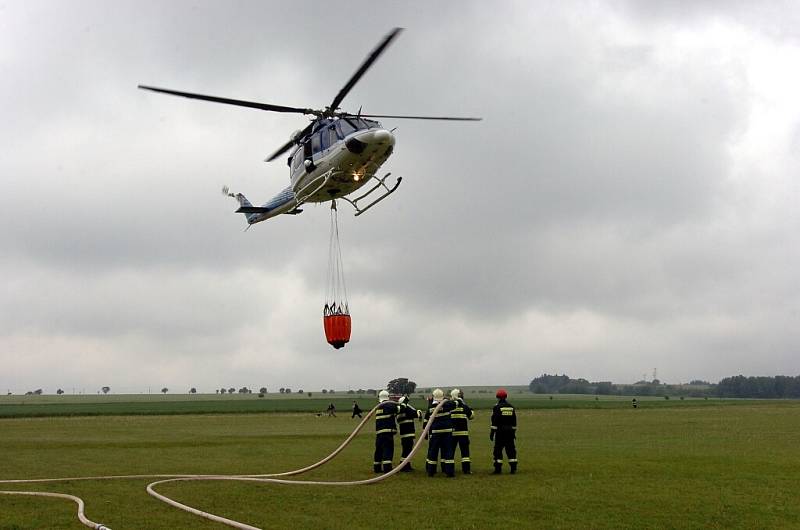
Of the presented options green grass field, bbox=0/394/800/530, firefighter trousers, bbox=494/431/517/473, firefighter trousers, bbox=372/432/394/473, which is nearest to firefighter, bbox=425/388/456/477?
green grass field, bbox=0/394/800/530

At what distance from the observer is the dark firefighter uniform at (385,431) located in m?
18.3

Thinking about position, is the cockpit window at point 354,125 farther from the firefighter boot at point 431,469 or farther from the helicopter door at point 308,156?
the firefighter boot at point 431,469

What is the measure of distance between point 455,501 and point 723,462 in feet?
29.9

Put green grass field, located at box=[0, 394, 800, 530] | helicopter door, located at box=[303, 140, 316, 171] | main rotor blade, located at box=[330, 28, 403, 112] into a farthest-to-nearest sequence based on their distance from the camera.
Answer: helicopter door, located at box=[303, 140, 316, 171]
main rotor blade, located at box=[330, 28, 403, 112]
green grass field, located at box=[0, 394, 800, 530]

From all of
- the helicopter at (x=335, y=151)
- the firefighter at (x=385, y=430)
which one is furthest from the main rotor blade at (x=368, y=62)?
the firefighter at (x=385, y=430)

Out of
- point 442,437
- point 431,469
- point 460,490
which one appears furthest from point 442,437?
point 460,490

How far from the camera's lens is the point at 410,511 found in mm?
12859

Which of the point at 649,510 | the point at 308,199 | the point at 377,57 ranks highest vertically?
the point at 377,57

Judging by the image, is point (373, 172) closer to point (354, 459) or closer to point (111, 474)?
point (354, 459)

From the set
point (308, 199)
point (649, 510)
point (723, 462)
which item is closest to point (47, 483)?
point (308, 199)

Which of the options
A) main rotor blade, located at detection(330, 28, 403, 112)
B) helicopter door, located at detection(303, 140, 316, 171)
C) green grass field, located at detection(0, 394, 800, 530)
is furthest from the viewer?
helicopter door, located at detection(303, 140, 316, 171)

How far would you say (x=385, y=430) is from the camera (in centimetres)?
1831

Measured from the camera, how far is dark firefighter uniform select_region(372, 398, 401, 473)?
18.3 metres

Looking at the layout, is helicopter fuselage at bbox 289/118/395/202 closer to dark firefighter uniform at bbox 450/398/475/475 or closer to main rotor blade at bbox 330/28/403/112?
main rotor blade at bbox 330/28/403/112
